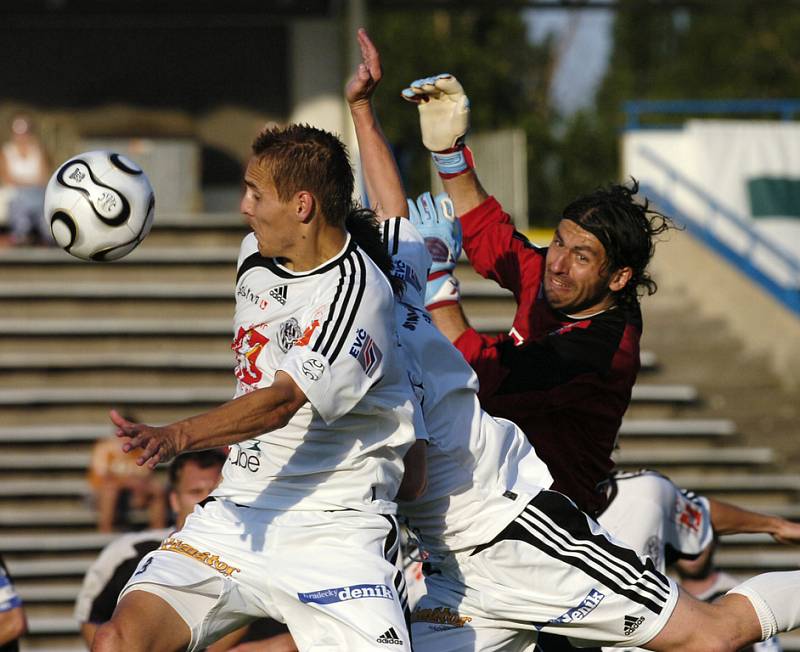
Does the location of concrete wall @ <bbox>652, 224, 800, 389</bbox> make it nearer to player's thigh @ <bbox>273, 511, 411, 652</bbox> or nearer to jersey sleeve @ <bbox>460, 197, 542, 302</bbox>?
jersey sleeve @ <bbox>460, 197, 542, 302</bbox>

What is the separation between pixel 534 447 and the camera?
16.0 feet

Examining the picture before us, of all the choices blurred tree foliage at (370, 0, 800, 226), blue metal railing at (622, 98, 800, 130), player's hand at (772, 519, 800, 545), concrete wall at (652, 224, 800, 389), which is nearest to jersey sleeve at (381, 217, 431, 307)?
player's hand at (772, 519, 800, 545)

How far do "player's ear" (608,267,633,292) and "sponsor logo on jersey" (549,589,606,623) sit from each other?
43.2 inches

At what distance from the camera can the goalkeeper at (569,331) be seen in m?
4.68

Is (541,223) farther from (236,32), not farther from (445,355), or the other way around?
(445,355)

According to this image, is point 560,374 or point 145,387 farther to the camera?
point 145,387

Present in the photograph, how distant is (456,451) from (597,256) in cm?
88

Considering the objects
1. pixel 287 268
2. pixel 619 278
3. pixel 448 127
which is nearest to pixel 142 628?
pixel 287 268

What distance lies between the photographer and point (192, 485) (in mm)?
5652

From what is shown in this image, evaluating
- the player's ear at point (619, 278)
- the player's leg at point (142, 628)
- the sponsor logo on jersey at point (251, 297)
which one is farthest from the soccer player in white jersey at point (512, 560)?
the player's leg at point (142, 628)

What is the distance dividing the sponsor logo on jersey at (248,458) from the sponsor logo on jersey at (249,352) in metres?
0.21

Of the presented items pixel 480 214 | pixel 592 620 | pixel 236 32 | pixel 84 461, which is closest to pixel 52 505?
pixel 84 461

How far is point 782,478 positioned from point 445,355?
7.12 m

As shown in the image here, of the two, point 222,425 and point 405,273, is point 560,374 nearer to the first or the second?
point 405,273
